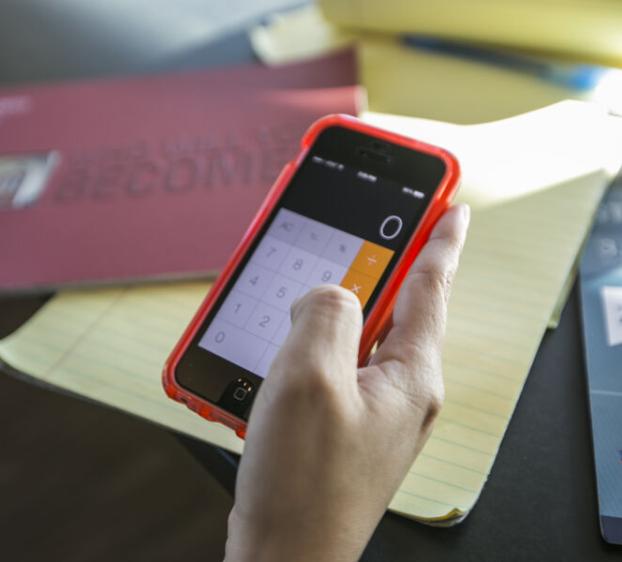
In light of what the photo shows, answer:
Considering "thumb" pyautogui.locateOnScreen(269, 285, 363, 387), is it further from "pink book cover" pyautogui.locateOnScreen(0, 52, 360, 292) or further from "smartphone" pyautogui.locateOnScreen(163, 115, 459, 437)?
"pink book cover" pyautogui.locateOnScreen(0, 52, 360, 292)

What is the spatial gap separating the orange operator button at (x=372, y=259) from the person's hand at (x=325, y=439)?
0.09 meters

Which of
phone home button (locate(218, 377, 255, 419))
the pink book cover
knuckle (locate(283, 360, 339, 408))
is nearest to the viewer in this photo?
knuckle (locate(283, 360, 339, 408))

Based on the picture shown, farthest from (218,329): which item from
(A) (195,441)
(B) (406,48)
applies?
(B) (406,48)

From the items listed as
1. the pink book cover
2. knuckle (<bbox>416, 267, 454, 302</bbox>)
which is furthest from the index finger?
the pink book cover

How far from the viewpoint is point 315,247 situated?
17.1 inches

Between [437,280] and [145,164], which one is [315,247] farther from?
[145,164]

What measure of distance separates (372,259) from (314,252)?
40 mm

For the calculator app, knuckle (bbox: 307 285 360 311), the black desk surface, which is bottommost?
the black desk surface

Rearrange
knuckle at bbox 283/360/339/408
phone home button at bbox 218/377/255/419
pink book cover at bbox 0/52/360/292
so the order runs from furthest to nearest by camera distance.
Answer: pink book cover at bbox 0/52/360/292, phone home button at bbox 218/377/255/419, knuckle at bbox 283/360/339/408

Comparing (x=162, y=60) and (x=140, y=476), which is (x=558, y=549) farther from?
(x=162, y=60)

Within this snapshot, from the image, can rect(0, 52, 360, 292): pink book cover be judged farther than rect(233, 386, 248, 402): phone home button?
Yes

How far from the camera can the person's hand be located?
0.94 feet

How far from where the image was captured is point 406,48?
2.22 feet

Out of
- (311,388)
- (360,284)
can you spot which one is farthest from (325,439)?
(360,284)
